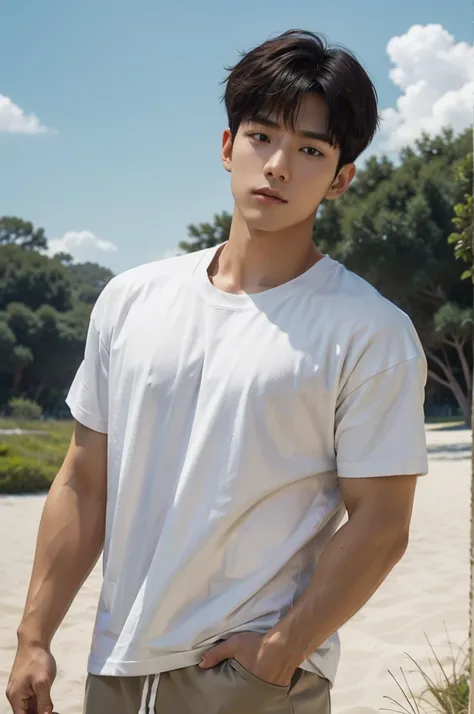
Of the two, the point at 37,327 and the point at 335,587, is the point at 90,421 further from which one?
the point at 37,327

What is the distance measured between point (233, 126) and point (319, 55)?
18 cm

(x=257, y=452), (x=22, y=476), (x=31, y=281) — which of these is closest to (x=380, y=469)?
(x=257, y=452)

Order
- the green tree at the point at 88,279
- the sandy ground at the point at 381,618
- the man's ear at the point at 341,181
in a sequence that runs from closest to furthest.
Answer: the man's ear at the point at 341,181 < the sandy ground at the point at 381,618 < the green tree at the point at 88,279

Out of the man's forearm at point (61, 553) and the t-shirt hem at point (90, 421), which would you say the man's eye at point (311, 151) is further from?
the man's forearm at point (61, 553)

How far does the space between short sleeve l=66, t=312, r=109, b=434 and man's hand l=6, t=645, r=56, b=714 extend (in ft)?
1.16

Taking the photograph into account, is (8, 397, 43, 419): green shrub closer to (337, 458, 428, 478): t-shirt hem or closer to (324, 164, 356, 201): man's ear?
(324, 164, 356, 201): man's ear

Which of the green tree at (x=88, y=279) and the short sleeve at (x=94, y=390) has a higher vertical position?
the green tree at (x=88, y=279)

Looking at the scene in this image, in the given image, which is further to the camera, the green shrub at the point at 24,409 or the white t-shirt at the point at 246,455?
the green shrub at the point at 24,409

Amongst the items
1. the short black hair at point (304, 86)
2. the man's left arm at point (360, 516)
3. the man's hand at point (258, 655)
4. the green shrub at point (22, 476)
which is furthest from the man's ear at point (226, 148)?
the green shrub at point (22, 476)

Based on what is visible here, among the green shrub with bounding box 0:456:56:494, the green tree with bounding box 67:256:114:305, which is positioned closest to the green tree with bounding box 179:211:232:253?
the green tree with bounding box 67:256:114:305

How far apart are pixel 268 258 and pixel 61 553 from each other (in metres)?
0.55

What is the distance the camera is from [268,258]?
146 centimetres

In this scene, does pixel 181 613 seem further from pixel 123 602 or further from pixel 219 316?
pixel 219 316

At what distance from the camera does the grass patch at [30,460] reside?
1051 centimetres
